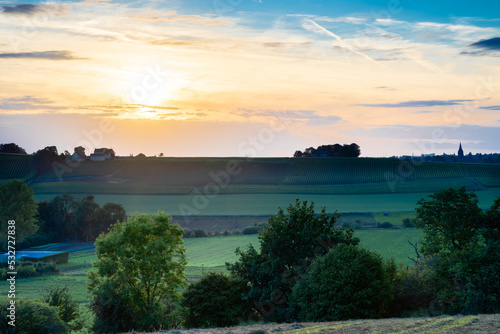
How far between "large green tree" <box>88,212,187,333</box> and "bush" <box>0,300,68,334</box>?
3.37 metres

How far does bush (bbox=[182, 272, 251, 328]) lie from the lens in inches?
1372

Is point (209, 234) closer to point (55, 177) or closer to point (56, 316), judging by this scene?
point (56, 316)

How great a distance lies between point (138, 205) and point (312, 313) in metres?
80.4

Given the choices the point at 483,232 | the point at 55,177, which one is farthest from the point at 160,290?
the point at 55,177

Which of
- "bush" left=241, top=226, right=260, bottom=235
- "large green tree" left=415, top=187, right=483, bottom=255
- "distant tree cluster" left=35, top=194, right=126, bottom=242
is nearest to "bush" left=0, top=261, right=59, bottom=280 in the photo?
"distant tree cluster" left=35, top=194, right=126, bottom=242

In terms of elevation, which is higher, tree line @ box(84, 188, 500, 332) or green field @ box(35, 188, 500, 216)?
green field @ box(35, 188, 500, 216)

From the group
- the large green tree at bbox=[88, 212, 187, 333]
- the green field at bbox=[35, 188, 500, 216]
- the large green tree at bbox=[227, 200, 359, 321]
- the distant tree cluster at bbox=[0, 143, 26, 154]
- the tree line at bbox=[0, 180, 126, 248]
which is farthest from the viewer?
the distant tree cluster at bbox=[0, 143, 26, 154]

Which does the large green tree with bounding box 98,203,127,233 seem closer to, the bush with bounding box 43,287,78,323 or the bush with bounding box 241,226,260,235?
the bush with bounding box 241,226,260,235

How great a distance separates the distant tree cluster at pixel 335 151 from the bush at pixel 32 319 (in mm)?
140206

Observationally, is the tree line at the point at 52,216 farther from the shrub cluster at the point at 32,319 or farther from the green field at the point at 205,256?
the shrub cluster at the point at 32,319

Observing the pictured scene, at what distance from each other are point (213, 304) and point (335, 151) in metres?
135

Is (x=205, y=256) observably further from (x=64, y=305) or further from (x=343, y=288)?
(x=343, y=288)

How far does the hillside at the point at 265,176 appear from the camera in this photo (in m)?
117

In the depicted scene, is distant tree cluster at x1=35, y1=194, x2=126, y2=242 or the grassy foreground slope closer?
the grassy foreground slope
